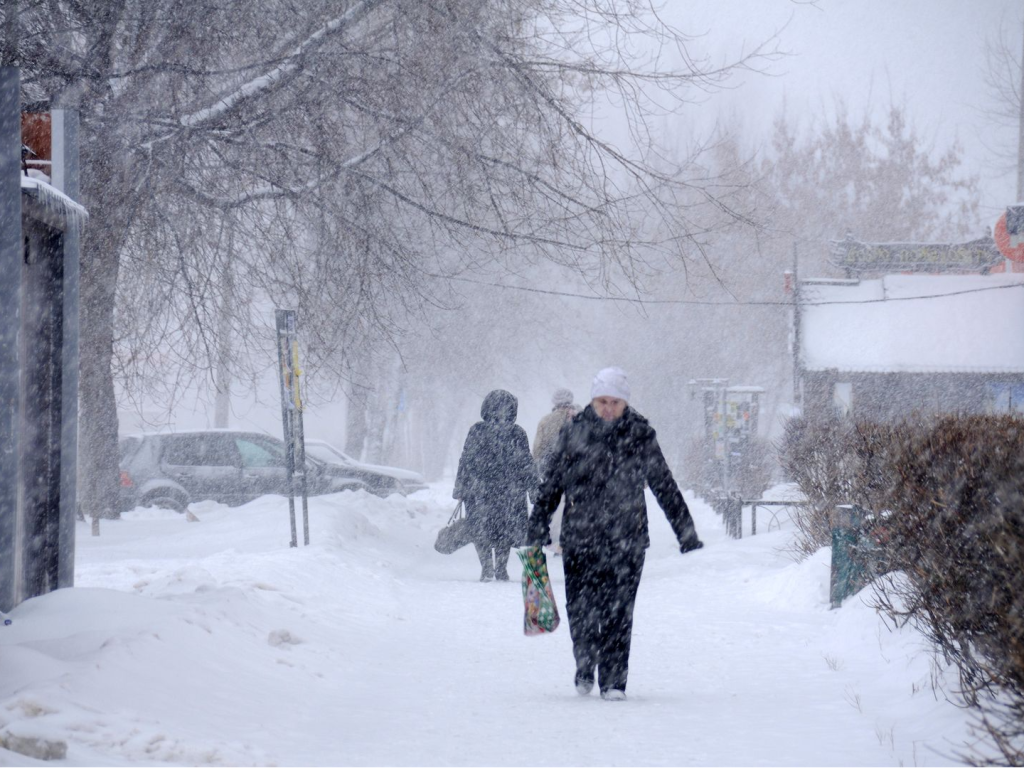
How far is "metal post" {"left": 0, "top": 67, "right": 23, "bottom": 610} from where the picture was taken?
17.5 ft

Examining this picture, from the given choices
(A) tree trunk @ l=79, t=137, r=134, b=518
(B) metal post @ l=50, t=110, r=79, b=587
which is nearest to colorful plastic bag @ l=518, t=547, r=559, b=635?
(B) metal post @ l=50, t=110, r=79, b=587

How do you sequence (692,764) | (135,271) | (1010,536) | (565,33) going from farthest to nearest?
1. (135,271)
2. (565,33)
3. (692,764)
4. (1010,536)

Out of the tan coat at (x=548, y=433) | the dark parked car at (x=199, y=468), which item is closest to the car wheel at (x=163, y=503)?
the dark parked car at (x=199, y=468)

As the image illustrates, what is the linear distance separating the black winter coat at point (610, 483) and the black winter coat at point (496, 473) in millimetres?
5668

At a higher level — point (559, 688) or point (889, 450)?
point (889, 450)

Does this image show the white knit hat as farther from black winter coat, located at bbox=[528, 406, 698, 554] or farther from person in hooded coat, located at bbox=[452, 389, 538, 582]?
person in hooded coat, located at bbox=[452, 389, 538, 582]

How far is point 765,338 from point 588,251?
113 ft

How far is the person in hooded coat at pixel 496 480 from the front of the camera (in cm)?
1185

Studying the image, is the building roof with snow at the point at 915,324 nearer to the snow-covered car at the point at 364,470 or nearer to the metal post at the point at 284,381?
the snow-covered car at the point at 364,470

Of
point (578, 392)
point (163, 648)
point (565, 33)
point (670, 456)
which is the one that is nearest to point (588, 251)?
point (565, 33)

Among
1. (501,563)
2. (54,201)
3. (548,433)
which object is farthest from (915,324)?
(54,201)

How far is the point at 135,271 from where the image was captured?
33.5 ft

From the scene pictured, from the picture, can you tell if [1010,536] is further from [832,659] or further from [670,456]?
[670,456]

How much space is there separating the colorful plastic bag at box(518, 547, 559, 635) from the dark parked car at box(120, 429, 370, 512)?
44.8 feet
